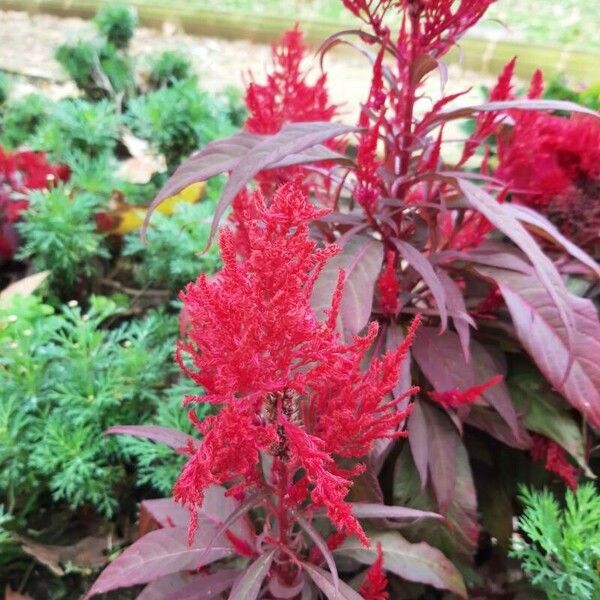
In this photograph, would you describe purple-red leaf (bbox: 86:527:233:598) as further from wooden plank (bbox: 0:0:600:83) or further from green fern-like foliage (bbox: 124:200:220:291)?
wooden plank (bbox: 0:0:600:83)

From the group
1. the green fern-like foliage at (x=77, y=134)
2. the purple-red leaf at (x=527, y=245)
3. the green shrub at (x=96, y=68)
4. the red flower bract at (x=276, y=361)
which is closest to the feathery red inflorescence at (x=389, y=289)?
Answer: the purple-red leaf at (x=527, y=245)

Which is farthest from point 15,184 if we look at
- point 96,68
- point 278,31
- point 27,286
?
point 278,31

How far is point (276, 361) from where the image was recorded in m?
0.52

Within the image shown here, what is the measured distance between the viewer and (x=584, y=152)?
984mm

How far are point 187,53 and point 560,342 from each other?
2.47 meters

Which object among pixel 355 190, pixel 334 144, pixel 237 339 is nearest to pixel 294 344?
pixel 237 339

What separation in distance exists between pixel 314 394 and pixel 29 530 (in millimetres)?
742

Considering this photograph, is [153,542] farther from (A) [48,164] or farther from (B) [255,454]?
(A) [48,164]

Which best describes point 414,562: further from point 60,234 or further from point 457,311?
point 60,234

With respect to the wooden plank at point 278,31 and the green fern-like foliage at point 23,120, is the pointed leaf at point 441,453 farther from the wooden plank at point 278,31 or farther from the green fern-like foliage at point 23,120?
the wooden plank at point 278,31

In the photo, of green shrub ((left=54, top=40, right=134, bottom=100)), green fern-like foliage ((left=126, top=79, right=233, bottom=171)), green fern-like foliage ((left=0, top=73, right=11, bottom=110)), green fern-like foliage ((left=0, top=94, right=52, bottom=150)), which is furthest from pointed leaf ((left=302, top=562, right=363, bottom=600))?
green fern-like foliage ((left=0, top=73, right=11, bottom=110))

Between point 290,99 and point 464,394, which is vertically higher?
point 290,99

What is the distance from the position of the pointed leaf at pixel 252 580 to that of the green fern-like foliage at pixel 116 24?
88.9 inches

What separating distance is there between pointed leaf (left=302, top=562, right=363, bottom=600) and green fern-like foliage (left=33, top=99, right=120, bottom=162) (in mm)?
1359
